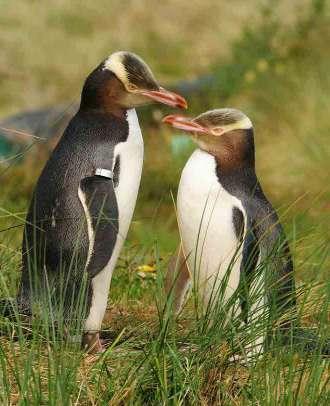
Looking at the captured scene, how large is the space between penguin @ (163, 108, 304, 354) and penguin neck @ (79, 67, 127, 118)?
159 millimetres

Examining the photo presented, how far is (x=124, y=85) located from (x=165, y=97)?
132mm

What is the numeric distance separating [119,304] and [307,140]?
370 centimetres

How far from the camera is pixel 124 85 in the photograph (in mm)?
3740

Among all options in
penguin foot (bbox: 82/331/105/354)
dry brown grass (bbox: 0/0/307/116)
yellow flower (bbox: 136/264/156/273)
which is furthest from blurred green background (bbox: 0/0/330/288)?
penguin foot (bbox: 82/331/105/354)

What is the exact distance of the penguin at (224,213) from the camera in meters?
3.65

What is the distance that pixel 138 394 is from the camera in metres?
3.15

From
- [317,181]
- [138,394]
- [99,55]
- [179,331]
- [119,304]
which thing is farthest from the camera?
Answer: [99,55]

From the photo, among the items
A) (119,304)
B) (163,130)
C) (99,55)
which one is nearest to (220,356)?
(119,304)

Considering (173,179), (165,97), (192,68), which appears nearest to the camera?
(165,97)

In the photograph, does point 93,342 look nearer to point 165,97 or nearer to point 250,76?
point 165,97

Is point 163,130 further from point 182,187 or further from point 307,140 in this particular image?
point 182,187

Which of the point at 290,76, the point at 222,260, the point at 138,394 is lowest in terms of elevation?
the point at 138,394

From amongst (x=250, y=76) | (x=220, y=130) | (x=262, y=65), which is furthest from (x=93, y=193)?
(x=262, y=65)

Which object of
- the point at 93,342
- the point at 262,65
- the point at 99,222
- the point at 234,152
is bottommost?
the point at 93,342
